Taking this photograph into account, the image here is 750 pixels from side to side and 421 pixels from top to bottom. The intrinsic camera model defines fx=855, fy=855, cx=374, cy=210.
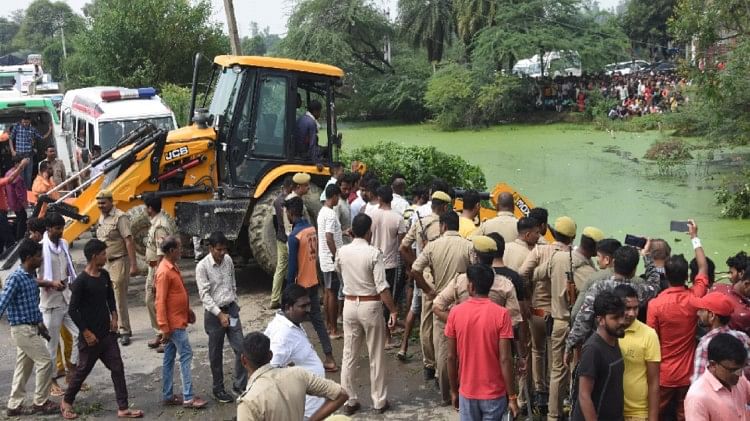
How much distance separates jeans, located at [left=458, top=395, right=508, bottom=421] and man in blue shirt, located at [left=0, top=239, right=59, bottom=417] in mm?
3741

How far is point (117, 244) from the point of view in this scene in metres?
8.97

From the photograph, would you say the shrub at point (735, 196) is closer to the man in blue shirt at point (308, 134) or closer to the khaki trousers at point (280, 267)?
the man in blue shirt at point (308, 134)

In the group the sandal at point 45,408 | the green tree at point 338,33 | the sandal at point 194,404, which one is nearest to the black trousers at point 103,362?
the sandal at point 45,408

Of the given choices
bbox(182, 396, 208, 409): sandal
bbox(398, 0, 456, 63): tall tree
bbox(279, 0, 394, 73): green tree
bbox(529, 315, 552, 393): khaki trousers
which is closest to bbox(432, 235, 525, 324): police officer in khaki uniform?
bbox(529, 315, 552, 393): khaki trousers

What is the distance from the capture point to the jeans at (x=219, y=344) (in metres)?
7.20

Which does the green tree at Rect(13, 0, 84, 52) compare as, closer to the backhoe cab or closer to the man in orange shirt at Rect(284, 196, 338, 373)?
the backhoe cab

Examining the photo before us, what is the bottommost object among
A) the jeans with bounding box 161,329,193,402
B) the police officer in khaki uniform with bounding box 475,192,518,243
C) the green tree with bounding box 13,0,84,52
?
the jeans with bounding box 161,329,193,402

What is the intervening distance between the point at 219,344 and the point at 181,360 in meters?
0.34

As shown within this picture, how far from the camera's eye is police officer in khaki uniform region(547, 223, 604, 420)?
6172 mm

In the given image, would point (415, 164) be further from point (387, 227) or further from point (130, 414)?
point (130, 414)

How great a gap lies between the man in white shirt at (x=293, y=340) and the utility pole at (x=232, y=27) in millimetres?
14905

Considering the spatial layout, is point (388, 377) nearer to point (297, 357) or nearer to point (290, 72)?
point (297, 357)

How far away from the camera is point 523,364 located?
6.41 m

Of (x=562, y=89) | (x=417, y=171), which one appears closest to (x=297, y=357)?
(x=417, y=171)
